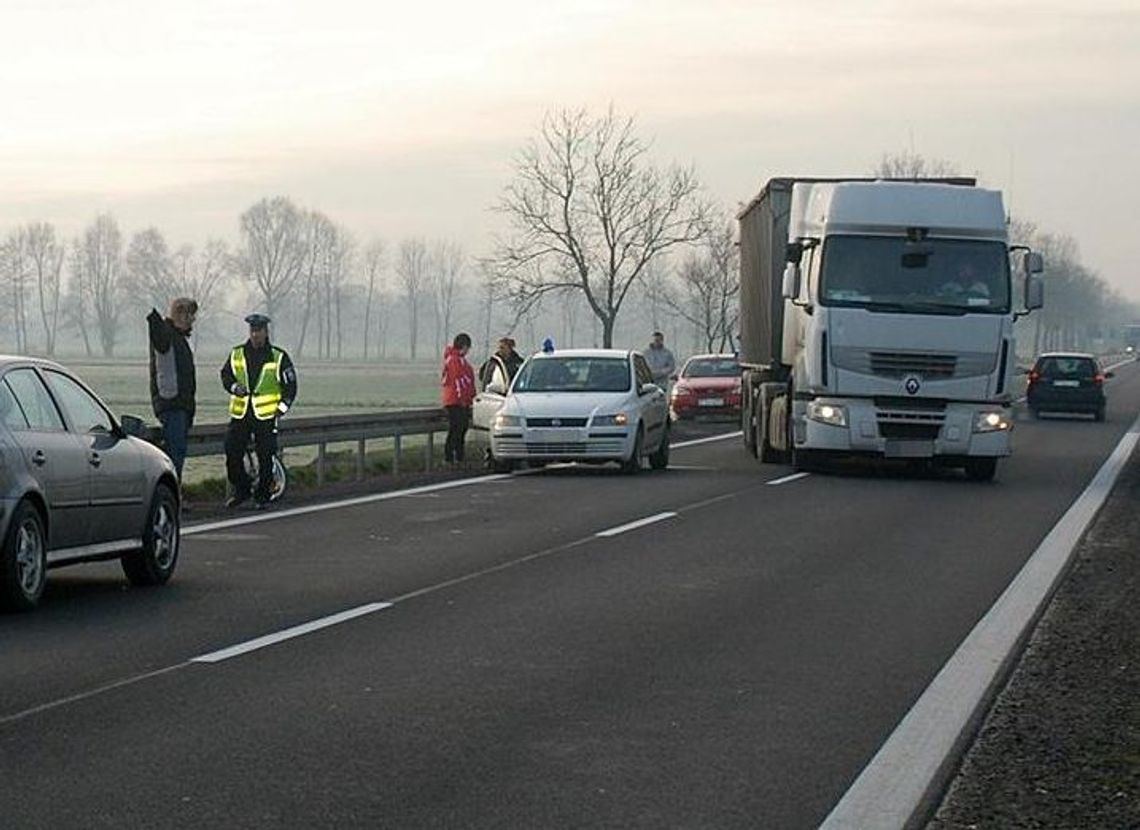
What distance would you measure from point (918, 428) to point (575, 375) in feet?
14.9

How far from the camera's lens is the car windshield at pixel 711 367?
4791 cm

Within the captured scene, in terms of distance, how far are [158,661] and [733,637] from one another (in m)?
3.04

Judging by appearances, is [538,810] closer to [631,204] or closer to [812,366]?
[812,366]

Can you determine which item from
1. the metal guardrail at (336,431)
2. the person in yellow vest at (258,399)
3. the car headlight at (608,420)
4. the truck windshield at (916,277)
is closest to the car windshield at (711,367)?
the metal guardrail at (336,431)

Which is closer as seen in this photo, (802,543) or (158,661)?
(158,661)

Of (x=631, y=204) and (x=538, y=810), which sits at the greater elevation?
(x=631, y=204)

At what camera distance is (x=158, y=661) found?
10.5 metres

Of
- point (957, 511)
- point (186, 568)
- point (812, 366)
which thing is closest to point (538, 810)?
point (186, 568)

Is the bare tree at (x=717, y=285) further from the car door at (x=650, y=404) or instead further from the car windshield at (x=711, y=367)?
the car door at (x=650, y=404)

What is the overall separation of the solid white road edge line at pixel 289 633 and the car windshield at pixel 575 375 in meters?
14.8

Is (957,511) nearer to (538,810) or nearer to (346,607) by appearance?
(346,607)

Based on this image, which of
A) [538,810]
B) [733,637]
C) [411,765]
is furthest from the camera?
[733,637]

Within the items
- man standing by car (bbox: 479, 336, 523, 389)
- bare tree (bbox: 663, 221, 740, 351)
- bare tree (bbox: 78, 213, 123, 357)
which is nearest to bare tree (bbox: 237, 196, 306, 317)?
bare tree (bbox: 78, 213, 123, 357)

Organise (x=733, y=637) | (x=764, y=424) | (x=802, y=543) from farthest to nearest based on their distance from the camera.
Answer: (x=764, y=424) → (x=802, y=543) → (x=733, y=637)
